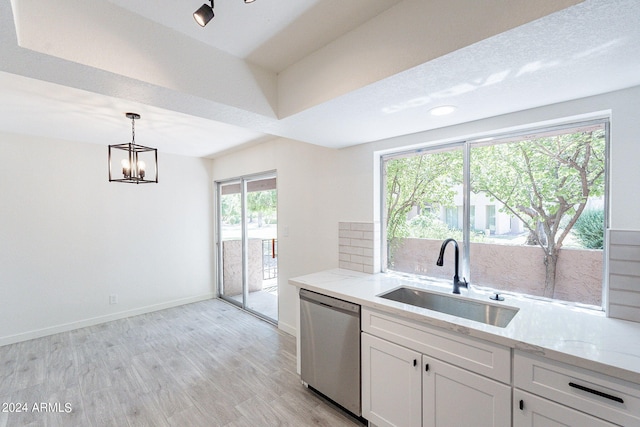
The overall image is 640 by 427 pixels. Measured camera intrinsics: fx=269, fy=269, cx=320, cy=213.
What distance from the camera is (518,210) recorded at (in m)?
1.99

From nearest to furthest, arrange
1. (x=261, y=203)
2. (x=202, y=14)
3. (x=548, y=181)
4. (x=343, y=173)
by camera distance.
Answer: (x=202, y=14)
(x=548, y=181)
(x=343, y=173)
(x=261, y=203)

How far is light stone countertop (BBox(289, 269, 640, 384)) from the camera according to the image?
3.69 ft

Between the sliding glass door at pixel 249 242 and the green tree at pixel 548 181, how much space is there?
2.72m

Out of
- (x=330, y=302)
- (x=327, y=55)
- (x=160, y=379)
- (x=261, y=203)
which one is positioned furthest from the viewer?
(x=261, y=203)

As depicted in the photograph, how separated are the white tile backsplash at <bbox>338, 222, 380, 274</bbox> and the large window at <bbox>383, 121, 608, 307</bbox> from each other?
0.96ft

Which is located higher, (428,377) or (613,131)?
(613,131)

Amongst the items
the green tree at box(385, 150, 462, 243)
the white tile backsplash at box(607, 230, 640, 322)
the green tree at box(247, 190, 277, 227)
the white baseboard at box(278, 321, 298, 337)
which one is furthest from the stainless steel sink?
the green tree at box(247, 190, 277, 227)

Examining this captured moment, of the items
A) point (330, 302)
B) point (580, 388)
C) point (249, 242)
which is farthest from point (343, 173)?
point (249, 242)

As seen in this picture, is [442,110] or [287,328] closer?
[442,110]

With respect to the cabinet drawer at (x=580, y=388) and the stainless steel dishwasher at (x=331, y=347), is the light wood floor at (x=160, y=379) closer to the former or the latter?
the stainless steel dishwasher at (x=331, y=347)

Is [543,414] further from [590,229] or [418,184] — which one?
[418,184]

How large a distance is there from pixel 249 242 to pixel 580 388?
14.0 ft

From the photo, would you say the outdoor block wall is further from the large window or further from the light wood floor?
the light wood floor

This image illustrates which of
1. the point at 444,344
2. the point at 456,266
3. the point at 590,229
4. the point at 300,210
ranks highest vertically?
the point at 300,210
